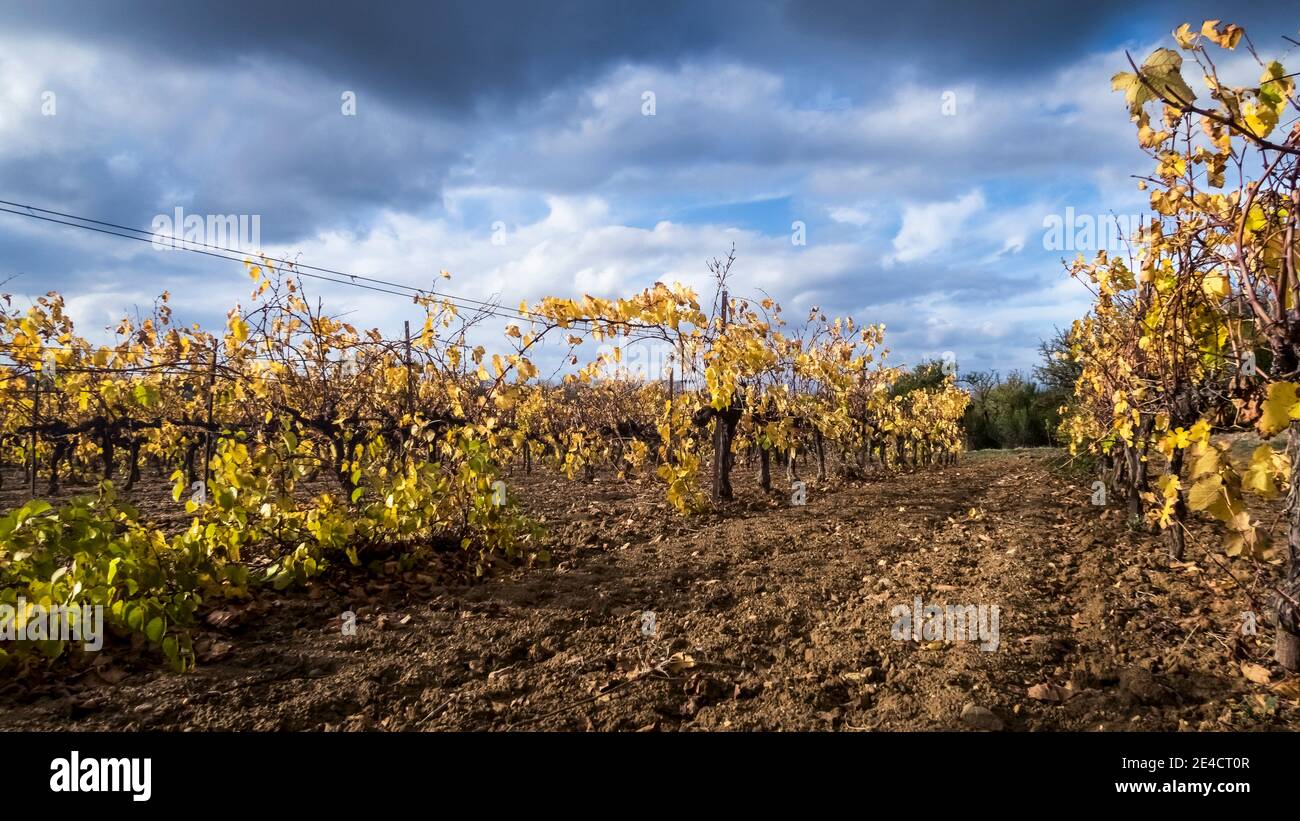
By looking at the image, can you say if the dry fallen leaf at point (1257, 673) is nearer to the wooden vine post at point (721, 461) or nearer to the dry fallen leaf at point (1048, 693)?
the dry fallen leaf at point (1048, 693)

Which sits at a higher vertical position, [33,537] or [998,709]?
[33,537]

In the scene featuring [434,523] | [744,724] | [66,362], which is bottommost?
[744,724]

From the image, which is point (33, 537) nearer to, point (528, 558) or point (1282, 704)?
point (528, 558)

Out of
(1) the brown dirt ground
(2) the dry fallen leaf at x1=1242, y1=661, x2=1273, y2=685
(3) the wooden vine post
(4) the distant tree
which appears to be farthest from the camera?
(4) the distant tree

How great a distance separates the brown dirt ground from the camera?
266 centimetres

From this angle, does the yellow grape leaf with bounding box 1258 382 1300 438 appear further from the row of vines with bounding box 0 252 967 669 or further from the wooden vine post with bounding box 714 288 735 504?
the wooden vine post with bounding box 714 288 735 504

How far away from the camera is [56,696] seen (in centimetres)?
287

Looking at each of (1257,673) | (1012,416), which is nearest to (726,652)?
(1257,673)

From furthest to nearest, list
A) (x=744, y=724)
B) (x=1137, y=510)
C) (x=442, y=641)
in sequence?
(x=1137, y=510), (x=442, y=641), (x=744, y=724)

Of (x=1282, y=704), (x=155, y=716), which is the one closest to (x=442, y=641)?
(x=155, y=716)

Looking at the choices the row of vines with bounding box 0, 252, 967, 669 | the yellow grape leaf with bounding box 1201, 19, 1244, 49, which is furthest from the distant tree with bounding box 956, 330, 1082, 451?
the yellow grape leaf with bounding box 1201, 19, 1244, 49

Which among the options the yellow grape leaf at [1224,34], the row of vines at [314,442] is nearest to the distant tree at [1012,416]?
the row of vines at [314,442]

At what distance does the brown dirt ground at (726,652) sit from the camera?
8.74 ft

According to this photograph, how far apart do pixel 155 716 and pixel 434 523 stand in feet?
8.35
